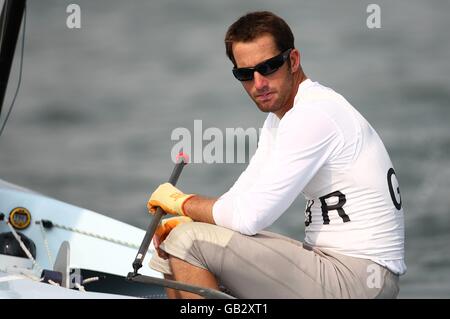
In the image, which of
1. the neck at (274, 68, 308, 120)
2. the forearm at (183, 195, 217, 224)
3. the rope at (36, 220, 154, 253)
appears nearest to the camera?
the forearm at (183, 195, 217, 224)

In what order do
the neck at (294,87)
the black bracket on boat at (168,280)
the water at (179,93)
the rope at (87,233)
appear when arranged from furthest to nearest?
the water at (179,93), the rope at (87,233), the neck at (294,87), the black bracket on boat at (168,280)

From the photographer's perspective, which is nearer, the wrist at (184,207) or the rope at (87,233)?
the wrist at (184,207)

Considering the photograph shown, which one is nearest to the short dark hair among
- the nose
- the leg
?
the nose

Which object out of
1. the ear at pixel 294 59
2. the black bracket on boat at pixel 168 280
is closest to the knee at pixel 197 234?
the black bracket on boat at pixel 168 280

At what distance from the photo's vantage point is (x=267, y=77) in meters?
3.72

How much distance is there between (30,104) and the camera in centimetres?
1455

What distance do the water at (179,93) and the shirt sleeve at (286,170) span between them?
7396mm

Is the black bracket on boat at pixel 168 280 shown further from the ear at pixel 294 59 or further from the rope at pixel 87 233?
the rope at pixel 87 233

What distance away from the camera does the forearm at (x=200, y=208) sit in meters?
3.66

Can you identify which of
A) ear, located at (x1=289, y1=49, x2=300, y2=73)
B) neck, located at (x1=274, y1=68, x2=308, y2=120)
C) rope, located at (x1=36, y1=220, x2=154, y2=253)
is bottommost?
rope, located at (x1=36, y1=220, x2=154, y2=253)

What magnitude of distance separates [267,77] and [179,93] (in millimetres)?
10697

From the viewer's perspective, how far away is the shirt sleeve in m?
3.56

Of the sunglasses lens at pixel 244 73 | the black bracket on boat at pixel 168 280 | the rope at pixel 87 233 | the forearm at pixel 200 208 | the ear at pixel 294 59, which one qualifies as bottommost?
the rope at pixel 87 233

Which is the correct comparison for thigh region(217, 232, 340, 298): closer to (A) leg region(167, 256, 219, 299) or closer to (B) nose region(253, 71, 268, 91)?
(A) leg region(167, 256, 219, 299)
